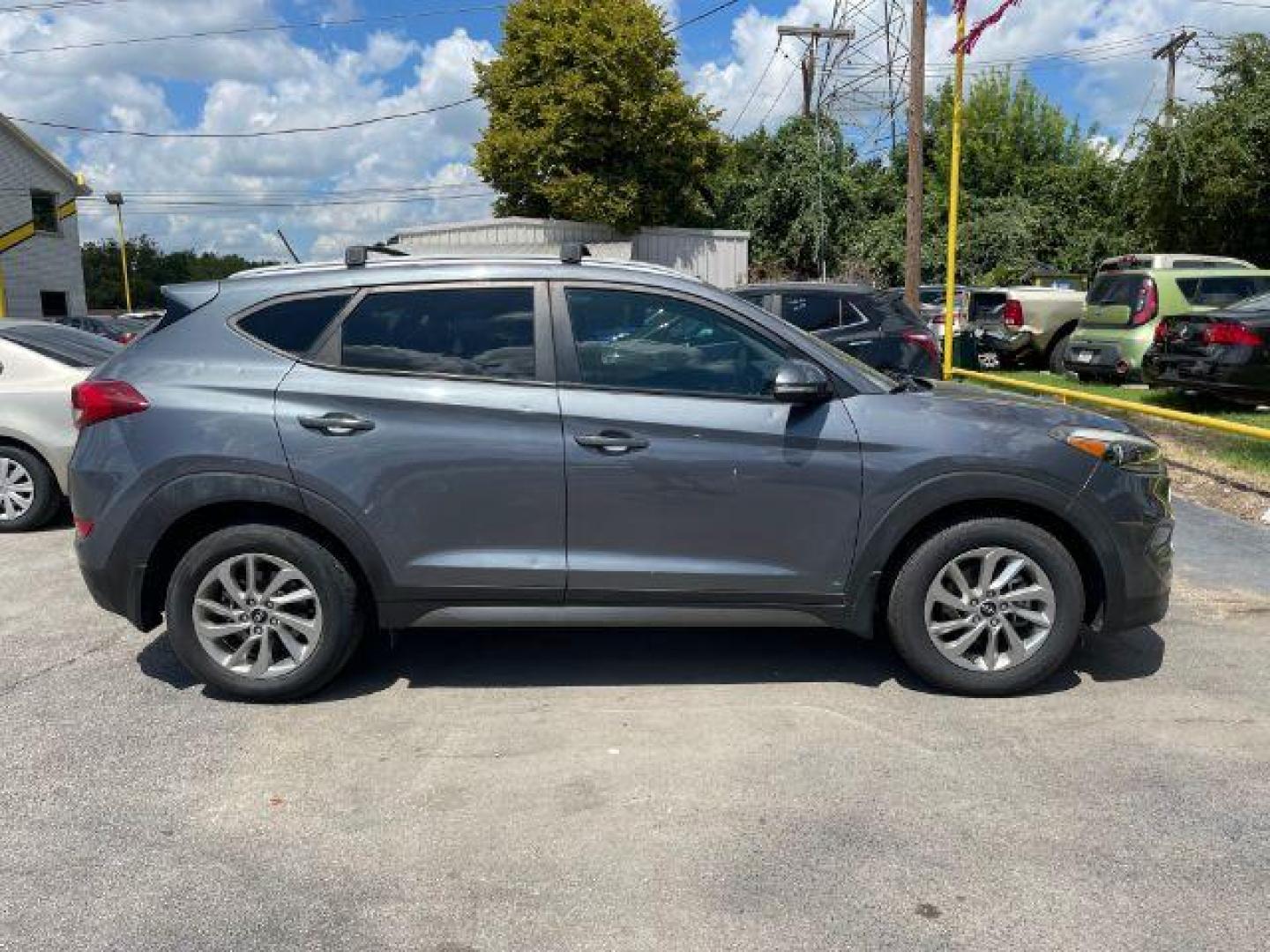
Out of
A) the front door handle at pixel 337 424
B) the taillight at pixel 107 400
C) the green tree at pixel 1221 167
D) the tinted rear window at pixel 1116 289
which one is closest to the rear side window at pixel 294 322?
the front door handle at pixel 337 424

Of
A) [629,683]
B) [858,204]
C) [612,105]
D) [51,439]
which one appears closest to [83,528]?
[629,683]

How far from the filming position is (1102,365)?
13.5 m

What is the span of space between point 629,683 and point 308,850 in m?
1.66

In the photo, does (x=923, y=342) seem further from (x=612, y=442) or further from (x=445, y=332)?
(x=445, y=332)

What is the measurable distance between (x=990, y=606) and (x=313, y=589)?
2.74 metres

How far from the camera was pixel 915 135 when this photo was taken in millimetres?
17109

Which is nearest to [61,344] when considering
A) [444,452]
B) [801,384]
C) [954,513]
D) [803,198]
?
[444,452]

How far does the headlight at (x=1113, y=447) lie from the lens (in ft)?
13.7

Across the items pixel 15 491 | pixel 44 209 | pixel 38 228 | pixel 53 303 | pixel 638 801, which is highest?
pixel 44 209

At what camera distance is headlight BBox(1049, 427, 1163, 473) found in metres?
Result: 4.19

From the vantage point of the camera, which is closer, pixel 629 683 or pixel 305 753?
pixel 305 753

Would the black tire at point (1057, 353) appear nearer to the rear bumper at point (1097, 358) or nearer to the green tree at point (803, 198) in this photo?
the rear bumper at point (1097, 358)

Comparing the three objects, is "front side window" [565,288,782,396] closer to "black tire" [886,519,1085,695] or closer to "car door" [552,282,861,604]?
"car door" [552,282,861,604]

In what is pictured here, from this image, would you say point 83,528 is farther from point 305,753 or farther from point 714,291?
point 714,291
